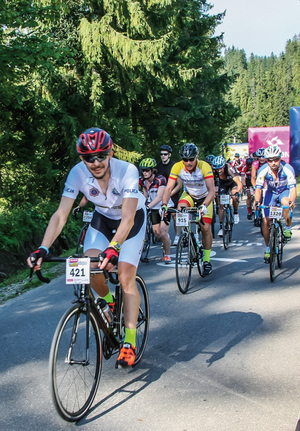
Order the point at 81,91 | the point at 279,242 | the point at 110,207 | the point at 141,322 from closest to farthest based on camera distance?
the point at 110,207 < the point at 141,322 < the point at 279,242 < the point at 81,91

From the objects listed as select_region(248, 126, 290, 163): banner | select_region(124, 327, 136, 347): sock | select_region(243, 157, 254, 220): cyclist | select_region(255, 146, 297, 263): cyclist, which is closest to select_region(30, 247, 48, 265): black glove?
select_region(124, 327, 136, 347): sock

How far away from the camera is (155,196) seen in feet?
34.2

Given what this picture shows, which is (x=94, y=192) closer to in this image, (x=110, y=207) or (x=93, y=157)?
(x=110, y=207)

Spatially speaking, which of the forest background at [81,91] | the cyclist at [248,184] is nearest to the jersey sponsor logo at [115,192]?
the forest background at [81,91]

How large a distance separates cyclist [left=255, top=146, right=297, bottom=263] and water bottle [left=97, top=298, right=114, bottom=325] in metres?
4.77

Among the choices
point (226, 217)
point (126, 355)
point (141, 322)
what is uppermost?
point (226, 217)

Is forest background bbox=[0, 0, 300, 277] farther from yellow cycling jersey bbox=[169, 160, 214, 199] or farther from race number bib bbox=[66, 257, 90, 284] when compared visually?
race number bib bbox=[66, 257, 90, 284]

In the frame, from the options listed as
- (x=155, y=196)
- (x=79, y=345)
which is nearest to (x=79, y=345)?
(x=79, y=345)

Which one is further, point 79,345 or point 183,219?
point 183,219

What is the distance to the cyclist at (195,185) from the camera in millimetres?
7734

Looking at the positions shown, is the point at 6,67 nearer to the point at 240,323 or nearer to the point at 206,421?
the point at 240,323

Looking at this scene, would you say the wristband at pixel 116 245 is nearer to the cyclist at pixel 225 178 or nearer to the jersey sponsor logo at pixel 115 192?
the jersey sponsor logo at pixel 115 192

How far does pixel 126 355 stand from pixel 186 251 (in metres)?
3.67

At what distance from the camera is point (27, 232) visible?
1179cm
